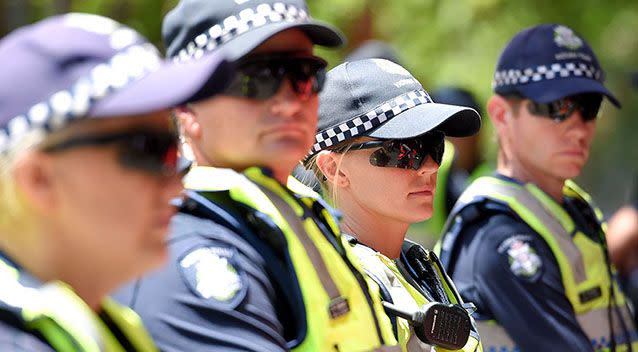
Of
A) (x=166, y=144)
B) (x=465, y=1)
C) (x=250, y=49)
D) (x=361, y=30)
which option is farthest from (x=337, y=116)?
(x=361, y=30)

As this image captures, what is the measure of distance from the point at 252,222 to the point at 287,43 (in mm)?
415

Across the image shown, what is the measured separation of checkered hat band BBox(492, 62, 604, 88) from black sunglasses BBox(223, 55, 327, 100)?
2.05 meters

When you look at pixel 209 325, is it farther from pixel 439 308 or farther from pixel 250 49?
pixel 439 308

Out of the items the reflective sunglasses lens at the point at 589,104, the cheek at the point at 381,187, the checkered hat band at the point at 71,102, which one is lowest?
the reflective sunglasses lens at the point at 589,104

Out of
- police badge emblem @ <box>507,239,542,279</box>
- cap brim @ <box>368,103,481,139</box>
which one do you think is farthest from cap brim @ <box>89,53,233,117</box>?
police badge emblem @ <box>507,239,542,279</box>

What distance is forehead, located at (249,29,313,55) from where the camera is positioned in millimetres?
2797

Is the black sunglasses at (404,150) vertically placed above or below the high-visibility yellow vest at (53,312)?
below

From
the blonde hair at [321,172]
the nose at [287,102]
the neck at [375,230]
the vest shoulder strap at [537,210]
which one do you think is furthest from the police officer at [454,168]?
the nose at [287,102]

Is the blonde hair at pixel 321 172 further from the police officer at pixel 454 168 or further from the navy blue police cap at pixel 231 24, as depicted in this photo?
the police officer at pixel 454 168

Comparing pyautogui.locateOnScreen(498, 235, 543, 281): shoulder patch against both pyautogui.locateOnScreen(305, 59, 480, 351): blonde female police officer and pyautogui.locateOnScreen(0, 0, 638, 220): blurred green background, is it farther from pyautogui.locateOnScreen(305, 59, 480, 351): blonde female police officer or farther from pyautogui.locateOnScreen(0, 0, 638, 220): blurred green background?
pyautogui.locateOnScreen(0, 0, 638, 220): blurred green background

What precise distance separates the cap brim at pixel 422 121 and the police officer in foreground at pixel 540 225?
2.85ft

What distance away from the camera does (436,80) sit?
31.2ft

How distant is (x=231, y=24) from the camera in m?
2.84

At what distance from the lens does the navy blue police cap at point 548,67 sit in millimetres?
4707
